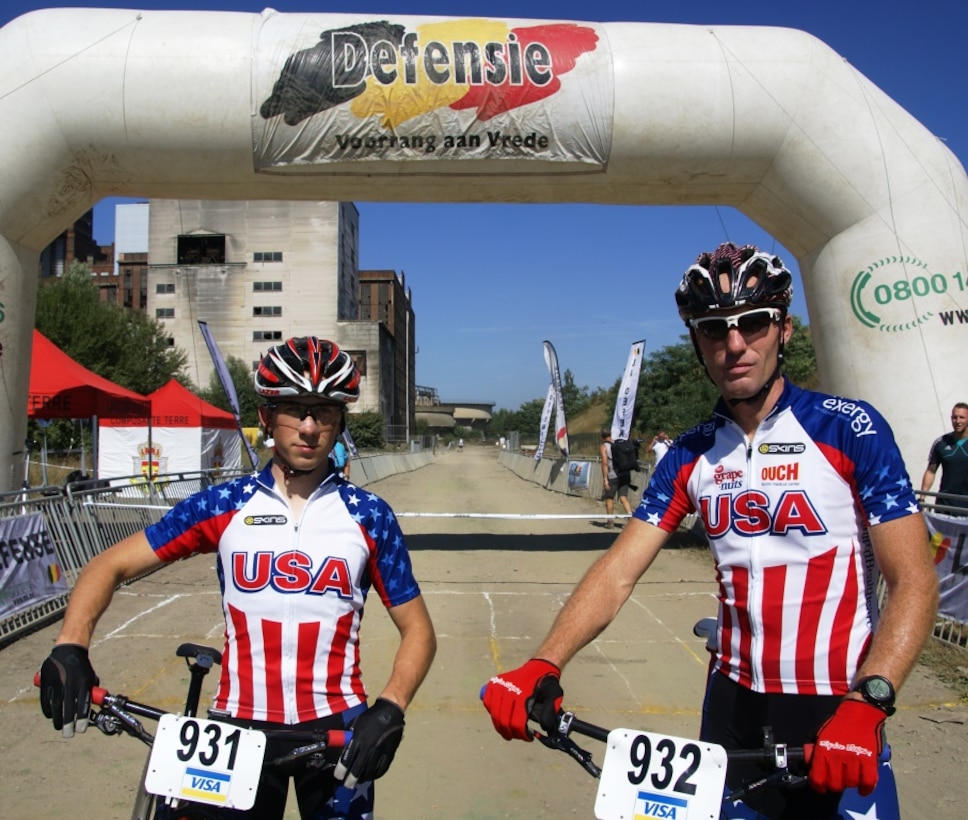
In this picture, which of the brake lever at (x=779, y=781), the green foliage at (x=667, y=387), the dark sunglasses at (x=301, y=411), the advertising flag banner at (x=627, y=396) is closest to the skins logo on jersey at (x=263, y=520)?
the dark sunglasses at (x=301, y=411)

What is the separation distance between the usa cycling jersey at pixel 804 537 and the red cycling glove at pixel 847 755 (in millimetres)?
424

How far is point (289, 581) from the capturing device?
2576 mm

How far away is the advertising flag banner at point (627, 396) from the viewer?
1675 centimetres

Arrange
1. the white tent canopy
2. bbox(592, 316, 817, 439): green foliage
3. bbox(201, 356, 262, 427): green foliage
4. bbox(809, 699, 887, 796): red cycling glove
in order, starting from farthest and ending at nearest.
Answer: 1. bbox(201, 356, 262, 427): green foliage
2. bbox(592, 316, 817, 439): green foliage
3. the white tent canopy
4. bbox(809, 699, 887, 796): red cycling glove

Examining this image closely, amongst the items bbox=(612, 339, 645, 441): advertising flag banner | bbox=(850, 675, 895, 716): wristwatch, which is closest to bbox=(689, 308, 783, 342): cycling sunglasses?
bbox=(850, 675, 895, 716): wristwatch

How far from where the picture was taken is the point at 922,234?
30.1ft

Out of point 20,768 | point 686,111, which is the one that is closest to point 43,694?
point 20,768

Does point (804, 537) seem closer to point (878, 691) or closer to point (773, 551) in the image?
point (773, 551)

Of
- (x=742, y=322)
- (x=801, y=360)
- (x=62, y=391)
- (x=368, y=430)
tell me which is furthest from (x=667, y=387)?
(x=742, y=322)

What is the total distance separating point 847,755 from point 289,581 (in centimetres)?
160

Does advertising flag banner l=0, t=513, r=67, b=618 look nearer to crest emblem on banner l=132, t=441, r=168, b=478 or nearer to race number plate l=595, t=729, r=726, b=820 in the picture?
race number plate l=595, t=729, r=726, b=820

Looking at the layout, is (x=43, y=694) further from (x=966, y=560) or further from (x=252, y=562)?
(x=966, y=560)

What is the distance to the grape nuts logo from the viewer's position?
9.11 metres

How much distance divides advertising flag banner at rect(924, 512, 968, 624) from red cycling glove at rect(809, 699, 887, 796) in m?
6.20
